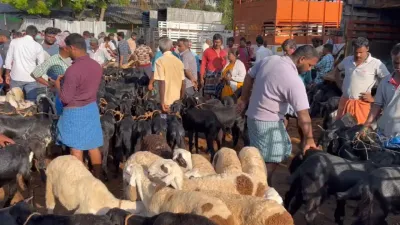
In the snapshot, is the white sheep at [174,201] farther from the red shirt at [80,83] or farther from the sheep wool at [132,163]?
the red shirt at [80,83]

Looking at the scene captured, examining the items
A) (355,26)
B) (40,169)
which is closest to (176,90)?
(40,169)

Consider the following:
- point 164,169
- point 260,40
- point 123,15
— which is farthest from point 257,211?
point 123,15

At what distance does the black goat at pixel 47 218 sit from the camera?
352 cm

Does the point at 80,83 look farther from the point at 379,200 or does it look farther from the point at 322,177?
the point at 379,200

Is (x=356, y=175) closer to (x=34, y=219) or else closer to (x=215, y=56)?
(x=34, y=219)

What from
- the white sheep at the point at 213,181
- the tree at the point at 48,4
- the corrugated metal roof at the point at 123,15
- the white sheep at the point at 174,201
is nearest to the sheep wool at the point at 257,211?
the white sheep at the point at 174,201

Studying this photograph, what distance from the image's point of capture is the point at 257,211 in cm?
370

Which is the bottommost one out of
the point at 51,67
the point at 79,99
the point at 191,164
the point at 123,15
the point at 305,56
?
the point at 191,164

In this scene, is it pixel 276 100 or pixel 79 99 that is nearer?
pixel 276 100

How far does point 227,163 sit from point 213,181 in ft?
2.14

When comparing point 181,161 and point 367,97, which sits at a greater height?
point 367,97

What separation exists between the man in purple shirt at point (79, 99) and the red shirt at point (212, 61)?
528cm

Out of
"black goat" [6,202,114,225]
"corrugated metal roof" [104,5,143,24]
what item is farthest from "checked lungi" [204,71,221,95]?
"corrugated metal roof" [104,5,143,24]

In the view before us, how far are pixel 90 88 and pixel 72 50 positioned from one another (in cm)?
47
